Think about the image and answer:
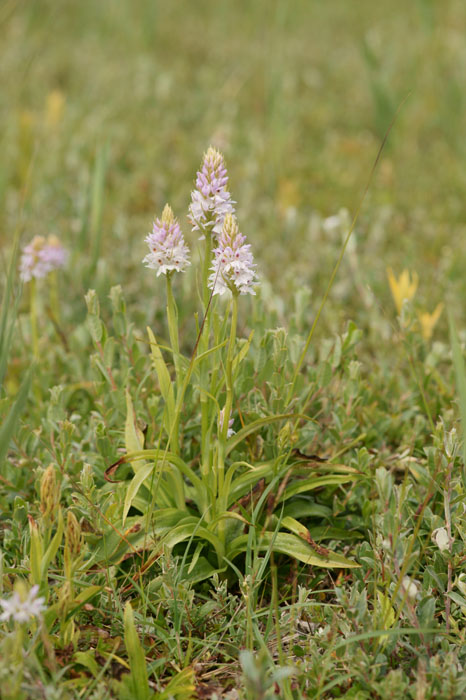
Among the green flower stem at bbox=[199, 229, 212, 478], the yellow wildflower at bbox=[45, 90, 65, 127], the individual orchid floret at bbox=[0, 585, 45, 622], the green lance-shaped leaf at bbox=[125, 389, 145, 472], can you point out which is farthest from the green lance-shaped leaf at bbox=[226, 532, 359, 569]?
the yellow wildflower at bbox=[45, 90, 65, 127]

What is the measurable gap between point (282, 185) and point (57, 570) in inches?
125

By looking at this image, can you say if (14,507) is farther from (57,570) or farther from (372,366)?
(372,366)

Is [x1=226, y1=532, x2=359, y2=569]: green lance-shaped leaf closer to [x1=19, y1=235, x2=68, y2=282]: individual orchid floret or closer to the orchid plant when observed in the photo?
the orchid plant

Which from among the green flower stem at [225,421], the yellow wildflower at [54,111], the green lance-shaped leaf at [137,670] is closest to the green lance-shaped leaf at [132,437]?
the green flower stem at [225,421]

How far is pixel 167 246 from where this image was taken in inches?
63.4

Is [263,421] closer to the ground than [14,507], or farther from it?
farther from it

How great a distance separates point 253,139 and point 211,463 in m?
3.54

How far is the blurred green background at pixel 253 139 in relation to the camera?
3.60m

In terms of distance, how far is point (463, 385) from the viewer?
1.68 m

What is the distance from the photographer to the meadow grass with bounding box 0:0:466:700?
1580 millimetres

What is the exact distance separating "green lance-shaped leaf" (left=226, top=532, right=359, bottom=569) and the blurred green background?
48.0 inches

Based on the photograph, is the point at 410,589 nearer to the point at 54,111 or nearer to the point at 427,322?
the point at 427,322

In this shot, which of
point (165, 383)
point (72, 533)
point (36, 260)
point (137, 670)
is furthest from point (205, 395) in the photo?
point (36, 260)

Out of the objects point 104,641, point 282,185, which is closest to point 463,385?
point 104,641
